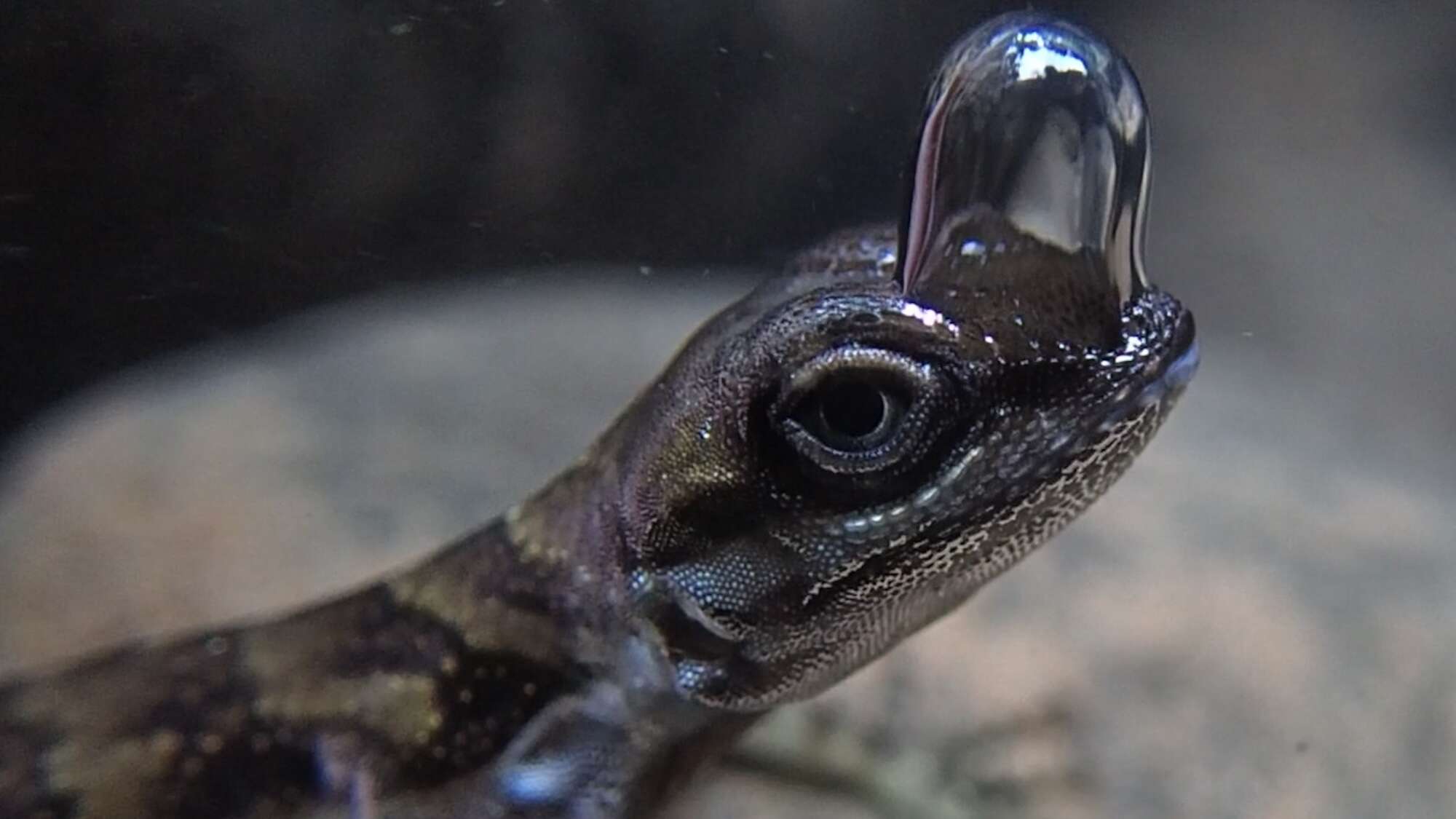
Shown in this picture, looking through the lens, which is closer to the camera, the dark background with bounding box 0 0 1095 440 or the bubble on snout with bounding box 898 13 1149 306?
the bubble on snout with bounding box 898 13 1149 306

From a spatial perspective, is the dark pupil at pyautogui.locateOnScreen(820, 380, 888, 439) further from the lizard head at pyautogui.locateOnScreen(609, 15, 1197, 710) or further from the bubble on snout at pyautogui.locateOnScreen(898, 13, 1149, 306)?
the bubble on snout at pyautogui.locateOnScreen(898, 13, 1149, 306)

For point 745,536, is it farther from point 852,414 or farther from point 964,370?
point 964,370

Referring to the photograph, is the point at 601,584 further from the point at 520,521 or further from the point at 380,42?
the point at 380,42

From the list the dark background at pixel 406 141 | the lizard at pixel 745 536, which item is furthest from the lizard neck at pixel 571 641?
the dark background at pixel 406 141

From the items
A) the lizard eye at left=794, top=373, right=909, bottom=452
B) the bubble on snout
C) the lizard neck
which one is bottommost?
the lizard neck

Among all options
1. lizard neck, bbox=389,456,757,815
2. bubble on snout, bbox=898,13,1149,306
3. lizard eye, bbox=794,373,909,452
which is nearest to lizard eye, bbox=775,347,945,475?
lizard eye, bbox=794,373,909,452

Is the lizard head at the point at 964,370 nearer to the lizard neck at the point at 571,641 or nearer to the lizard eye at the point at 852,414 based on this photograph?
the lizard eye at the point at 852,414

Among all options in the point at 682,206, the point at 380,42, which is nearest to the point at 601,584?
the point at 682,206

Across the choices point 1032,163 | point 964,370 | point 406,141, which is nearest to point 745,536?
point 964,370
